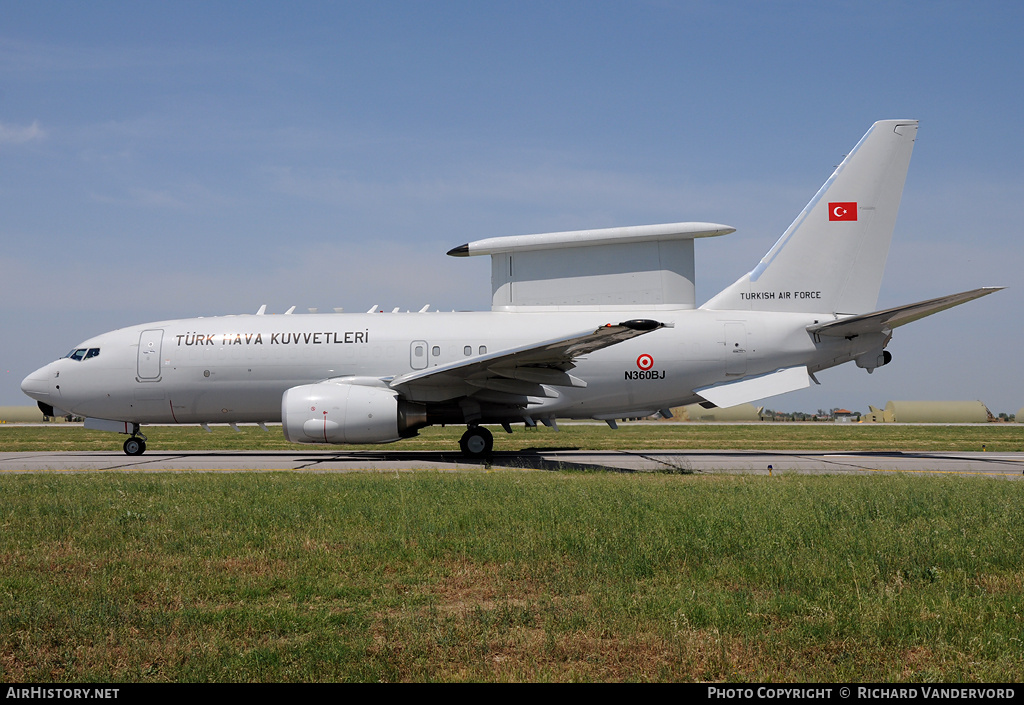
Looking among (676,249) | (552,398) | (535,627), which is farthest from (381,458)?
(535,627)

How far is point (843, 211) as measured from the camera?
20.6 meters

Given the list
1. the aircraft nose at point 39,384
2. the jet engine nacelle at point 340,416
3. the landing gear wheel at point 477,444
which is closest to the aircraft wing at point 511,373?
the jet engine nacelle at point 340,416

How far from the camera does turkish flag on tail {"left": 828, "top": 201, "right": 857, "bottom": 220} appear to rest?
20.6 m

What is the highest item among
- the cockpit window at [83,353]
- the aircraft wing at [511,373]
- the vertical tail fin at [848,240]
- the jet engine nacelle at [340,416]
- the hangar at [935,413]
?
the vertical tail fin at [848,240]

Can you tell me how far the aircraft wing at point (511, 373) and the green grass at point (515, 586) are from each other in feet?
22.0

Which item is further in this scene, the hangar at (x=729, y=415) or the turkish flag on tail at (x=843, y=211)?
the hangar at (x=729, y=415)

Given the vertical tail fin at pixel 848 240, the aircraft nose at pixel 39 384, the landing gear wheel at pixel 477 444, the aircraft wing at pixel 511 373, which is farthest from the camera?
the aircraft nose at pixel 39 384

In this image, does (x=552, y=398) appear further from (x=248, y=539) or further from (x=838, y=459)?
(x=248, y=539)

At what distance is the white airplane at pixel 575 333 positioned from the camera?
19.9m

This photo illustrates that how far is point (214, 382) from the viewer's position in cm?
2064

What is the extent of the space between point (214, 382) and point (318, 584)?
52.6 ft

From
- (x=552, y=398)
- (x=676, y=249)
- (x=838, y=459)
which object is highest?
(x=676, y=249)

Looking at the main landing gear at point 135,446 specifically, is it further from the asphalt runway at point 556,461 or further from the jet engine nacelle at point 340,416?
the jet engine nacelle at point 340,416

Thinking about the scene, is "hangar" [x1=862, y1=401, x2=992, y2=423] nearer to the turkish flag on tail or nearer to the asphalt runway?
the asphalt runway
